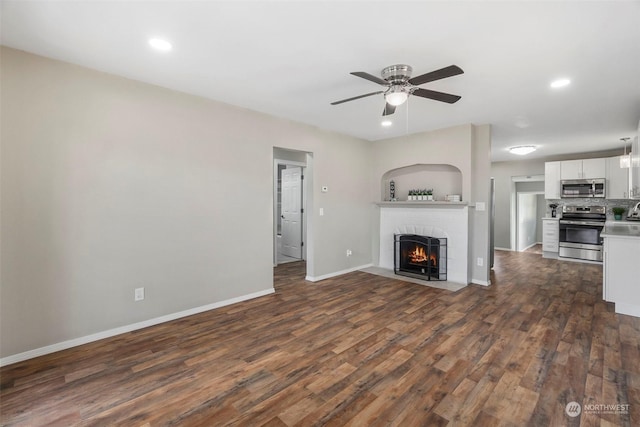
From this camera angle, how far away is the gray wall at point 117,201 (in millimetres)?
2451

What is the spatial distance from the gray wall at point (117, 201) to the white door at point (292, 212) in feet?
7.97

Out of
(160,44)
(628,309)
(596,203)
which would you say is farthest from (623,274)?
(160,44)

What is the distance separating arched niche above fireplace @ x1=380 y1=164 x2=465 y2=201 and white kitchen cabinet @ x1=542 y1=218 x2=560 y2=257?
155 inches

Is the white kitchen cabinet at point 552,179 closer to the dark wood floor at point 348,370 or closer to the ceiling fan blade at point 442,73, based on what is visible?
the dark wood floor at point 348,370

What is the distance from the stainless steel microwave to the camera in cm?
643

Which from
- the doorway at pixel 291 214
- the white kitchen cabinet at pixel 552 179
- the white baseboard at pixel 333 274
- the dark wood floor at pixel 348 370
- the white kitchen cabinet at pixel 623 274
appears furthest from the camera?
the white kitchen cabinet at pixel 552 179

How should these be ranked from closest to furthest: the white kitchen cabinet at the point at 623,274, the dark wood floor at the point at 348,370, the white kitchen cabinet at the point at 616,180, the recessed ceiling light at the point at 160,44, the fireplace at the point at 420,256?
1. the dark wood floor at the point at 348,370
2. the recessed ceiling light at the point at 160,44
3. the white kitchen cabinet at the point at 623,274
4. the fireplace at the point at 420,256
5. the white kitchen cabinet at the point at 616,180

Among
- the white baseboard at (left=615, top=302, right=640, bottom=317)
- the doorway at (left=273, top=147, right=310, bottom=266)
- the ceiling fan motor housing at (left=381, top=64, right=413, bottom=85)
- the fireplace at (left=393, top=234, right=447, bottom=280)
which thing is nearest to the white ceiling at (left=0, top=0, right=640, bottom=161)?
the ceiling fan motor housing at (left=381, top=64, right=413, bottom=85)

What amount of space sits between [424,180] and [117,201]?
4816mm

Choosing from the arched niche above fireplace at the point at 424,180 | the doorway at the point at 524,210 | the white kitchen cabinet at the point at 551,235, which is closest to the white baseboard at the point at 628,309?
the arched niche above fireplace at the point at 424,180

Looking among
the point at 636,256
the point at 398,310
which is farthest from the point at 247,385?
the point at 636,256

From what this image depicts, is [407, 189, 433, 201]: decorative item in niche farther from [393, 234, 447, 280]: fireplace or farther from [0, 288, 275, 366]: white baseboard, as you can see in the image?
[0, 288, 275, 366]: white baseboard

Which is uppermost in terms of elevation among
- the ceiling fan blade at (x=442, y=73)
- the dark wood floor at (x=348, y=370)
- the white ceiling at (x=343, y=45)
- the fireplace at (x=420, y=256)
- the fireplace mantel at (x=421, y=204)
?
the white ceiling at (x=343, y=45)

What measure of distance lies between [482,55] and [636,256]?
3.10 m
